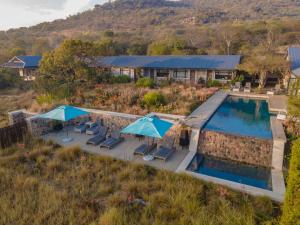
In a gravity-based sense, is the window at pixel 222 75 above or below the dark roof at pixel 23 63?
below

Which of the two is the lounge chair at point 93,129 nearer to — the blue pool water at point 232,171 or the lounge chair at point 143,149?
the lounge chair at point 143,149

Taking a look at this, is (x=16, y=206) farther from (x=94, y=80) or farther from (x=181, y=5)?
(x=181, y=5)

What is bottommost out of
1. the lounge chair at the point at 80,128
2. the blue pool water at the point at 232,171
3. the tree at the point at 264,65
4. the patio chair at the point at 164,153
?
the blue pool water at the point at 232,171

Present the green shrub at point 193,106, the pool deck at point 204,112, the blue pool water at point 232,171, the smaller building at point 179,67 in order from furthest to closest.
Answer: the smaller building at point 179,67, the green shrub at point 193,106, the pool deck at point 204,112, the blue pool water at point 232,171

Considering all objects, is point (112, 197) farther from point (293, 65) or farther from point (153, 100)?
point (293, 65)

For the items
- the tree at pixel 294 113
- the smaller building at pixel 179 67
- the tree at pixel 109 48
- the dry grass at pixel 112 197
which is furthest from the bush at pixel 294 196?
the tree at pixel 109 48

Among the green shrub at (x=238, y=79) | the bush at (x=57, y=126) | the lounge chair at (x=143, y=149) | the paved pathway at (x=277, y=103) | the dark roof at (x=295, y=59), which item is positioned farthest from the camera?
the green shrub at (x=238, y=79)

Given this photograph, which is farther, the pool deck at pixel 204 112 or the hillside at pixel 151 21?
the hillside at pixel 151 21

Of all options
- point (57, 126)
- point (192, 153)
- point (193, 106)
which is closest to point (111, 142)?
point (192, 153)
